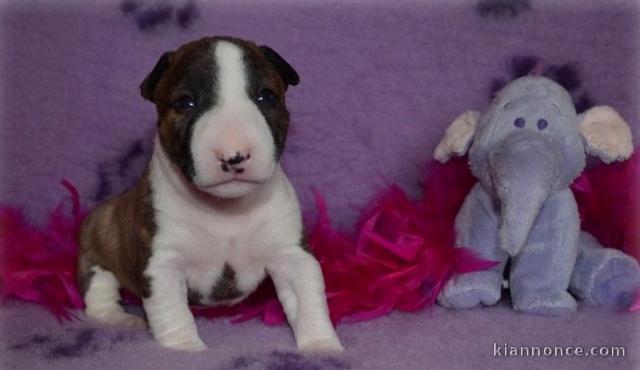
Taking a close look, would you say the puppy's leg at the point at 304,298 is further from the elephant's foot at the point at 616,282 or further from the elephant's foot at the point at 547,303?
the elephant's foot at the point at 616,282

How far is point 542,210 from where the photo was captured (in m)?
2.81

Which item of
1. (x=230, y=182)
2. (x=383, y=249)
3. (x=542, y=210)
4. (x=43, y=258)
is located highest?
(x=230, y=182)

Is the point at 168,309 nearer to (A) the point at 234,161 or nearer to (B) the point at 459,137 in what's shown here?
(A) the point at 234,161

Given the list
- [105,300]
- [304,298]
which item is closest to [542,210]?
[304,298]

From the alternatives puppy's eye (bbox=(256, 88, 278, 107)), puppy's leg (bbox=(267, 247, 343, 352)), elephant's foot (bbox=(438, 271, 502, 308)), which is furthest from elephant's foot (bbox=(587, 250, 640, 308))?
puppy's eye (bbox=(256, 88, 278, 107))

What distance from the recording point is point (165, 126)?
2473mm

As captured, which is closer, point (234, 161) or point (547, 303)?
point (234, 161)

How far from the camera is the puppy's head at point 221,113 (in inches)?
89.3

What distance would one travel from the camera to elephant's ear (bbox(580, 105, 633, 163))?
272 centimetres

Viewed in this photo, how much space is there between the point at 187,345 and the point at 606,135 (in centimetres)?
137

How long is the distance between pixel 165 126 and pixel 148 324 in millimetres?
592

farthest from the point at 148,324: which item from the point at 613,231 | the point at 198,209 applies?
the point at 613,231

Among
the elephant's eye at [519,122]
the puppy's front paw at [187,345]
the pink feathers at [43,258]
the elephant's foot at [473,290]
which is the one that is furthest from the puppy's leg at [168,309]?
the elephant's eye at [519,122]

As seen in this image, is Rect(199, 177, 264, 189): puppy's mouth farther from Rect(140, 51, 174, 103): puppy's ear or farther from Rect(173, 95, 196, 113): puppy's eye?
Rect(140, 51, 174, 103): puppy's ear
